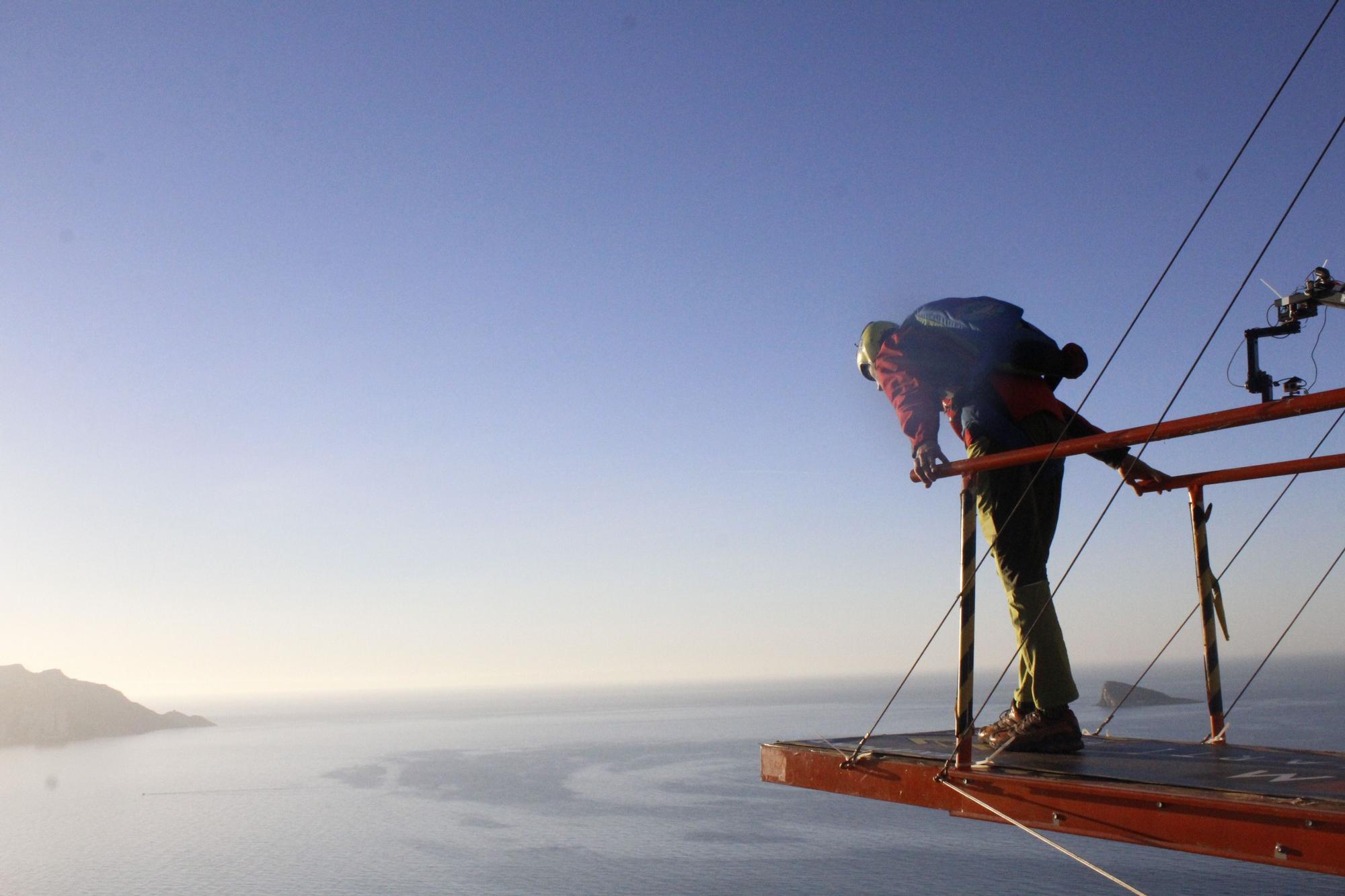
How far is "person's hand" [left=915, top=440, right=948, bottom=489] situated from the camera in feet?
15.4

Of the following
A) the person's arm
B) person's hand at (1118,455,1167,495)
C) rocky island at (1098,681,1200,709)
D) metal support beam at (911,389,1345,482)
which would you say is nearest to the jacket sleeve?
the person's arm

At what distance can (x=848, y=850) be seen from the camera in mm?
66688

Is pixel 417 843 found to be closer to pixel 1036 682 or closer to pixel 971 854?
pixel 971 854

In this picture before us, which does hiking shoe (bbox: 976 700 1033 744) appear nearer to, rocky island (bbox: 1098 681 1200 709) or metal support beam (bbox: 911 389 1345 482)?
metal support beam (bbox: 911 389 1345 482)

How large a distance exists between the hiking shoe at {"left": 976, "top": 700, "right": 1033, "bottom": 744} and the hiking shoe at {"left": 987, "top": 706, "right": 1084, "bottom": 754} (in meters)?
0.03

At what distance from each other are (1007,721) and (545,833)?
249ft

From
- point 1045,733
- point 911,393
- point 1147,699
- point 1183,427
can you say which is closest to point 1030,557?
point 1045,733

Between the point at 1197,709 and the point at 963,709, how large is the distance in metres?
174

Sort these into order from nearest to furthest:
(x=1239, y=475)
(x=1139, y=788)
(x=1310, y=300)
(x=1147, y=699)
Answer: (x=1139, y=788) → (x=1239, y=475) → (x=1310, y=300) → (x=1147, y=699)

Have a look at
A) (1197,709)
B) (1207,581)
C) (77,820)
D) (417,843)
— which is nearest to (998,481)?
(1207,581)

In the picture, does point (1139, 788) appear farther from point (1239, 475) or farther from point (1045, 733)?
point (1239, 475)

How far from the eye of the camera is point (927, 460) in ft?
15.6

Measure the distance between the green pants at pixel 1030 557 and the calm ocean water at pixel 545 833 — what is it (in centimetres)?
5437

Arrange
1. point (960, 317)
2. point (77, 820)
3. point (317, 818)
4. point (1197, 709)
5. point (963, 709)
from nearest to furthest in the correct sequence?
point (963, 709)
point (960, 317)
point (317, 818)
point (77, 820)
point (1197, 709)
